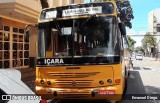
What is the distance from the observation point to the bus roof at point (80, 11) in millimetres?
8789

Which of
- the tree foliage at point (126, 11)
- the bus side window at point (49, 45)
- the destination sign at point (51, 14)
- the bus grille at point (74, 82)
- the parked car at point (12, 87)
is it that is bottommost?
the bus grille at point (74, 82)

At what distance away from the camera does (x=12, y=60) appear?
838 inches

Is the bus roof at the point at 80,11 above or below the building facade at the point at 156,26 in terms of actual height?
below

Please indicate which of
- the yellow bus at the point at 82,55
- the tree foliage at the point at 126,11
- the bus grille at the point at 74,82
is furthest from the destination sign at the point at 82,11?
the tree foliage at the point at 126,11

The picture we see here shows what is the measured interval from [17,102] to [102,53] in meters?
5.68

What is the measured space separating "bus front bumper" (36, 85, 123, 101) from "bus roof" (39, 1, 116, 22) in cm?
218

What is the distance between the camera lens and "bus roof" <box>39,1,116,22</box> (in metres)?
8.79

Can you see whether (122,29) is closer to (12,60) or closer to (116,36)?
(116,36)

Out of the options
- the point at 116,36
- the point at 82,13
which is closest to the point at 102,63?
the point at 116,36

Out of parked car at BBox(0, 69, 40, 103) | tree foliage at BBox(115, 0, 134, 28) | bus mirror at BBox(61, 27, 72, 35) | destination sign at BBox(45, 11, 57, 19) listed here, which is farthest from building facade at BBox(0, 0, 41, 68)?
tree foliage at BBox(115, 0, 134, 28)

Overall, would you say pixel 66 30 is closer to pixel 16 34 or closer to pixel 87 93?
pixel 87 93

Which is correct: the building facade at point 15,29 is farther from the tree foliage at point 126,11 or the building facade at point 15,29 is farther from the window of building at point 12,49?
the tree foliage at point 126,11

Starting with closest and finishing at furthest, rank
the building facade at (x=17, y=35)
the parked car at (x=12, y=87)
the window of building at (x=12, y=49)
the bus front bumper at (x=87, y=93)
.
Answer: the parked car at (x=12, y=87) < the bus front bumper at (x=87, y=93) < the building facade at (x=17, y=35) < the window of building at (x=12, y=49)

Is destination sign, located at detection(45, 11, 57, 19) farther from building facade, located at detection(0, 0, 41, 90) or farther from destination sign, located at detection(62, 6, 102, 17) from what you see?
building facade, located at detection(0, 0, 41, 90)
